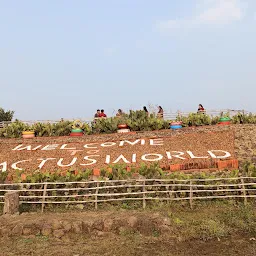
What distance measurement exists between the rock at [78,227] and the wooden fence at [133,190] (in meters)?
1.23

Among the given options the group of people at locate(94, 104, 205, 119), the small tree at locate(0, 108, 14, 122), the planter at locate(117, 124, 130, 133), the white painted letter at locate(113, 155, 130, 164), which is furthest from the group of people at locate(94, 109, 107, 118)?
the small tree at locate(0, 108, 14, 122)

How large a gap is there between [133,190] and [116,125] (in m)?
9.91

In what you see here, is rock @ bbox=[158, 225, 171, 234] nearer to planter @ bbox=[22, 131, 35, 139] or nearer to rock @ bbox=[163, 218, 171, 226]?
rock @ bbox=[163, 218, 171, 226]

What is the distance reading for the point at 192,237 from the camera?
760 cm

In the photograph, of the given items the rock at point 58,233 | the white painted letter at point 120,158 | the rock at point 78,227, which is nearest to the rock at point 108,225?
the rock at point 78,227

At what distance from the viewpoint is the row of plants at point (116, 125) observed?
18.9 meters

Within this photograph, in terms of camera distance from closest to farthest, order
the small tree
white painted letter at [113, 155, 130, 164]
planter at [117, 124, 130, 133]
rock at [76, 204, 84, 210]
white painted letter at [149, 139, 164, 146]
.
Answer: rock at [76, 204, 84, 210]
white painted letter at [113, 155, 130, 164]
white painted letter at [149, 139, 164, 146]
planter at [117, 124, 130, 133]
the small tree

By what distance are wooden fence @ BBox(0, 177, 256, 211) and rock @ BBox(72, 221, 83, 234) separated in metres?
1.23

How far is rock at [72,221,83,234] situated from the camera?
7.85m

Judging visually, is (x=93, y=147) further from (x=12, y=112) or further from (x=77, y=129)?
(x=12, y=112)

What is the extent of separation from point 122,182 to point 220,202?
9.37ft

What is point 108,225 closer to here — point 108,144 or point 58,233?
point 58,233

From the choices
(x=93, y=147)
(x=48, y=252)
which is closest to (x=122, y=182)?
(x=48, y=252)

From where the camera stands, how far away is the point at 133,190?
31.4 ft
